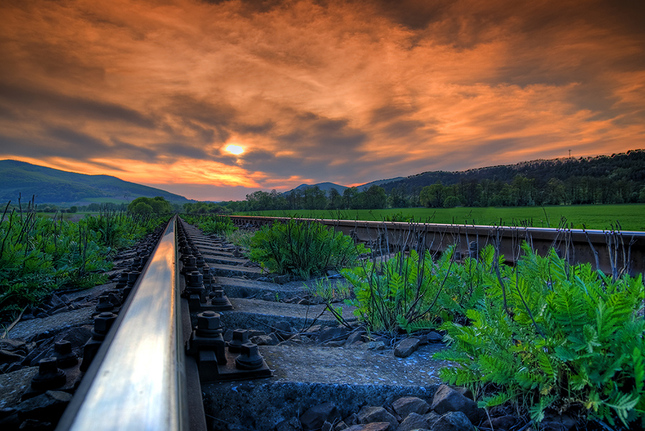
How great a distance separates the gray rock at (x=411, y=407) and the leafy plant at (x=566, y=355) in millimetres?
150

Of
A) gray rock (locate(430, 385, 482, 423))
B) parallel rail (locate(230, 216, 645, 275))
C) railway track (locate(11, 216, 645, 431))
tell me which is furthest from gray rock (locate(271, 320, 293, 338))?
gray rock (locate(430, 385, 482, 423))

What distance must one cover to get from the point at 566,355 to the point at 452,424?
443 mm

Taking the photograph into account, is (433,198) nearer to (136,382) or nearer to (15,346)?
(15,346)

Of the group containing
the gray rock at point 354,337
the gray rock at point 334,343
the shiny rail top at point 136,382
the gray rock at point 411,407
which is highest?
the shiny rail top at point 136,382

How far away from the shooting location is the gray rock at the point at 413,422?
1.29 meters

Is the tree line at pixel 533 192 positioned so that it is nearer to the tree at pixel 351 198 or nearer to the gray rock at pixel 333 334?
the tree at pixel 351 198

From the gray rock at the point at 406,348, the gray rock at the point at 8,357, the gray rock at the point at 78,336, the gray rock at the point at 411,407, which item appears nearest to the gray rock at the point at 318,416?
the gray rock at the point at 411,407

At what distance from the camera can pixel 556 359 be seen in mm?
1334

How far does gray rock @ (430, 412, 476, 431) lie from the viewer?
4.06 feet

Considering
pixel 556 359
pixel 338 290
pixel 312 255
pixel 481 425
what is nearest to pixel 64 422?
pixel 481 425

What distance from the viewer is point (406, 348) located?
1.99 m

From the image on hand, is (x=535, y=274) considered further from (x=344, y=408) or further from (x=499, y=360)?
(x=344, y=408)

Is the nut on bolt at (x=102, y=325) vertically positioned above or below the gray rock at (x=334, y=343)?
above

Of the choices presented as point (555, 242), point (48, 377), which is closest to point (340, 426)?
point (48, 377)
